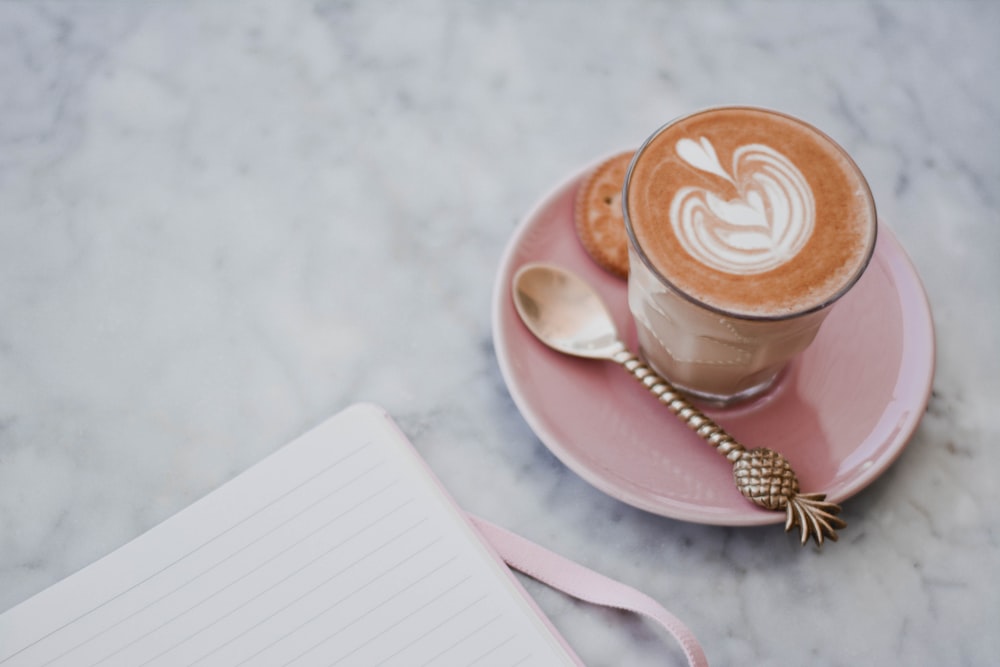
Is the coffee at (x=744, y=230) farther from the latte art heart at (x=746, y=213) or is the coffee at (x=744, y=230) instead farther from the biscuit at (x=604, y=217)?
the biscuit at (x=604, y=217)

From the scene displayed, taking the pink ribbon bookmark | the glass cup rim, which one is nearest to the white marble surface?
the pink ribbon bookmark

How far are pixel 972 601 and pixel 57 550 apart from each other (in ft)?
2.90

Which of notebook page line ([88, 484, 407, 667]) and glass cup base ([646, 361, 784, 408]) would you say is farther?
glass cup base ([646, 361, 784, 408])

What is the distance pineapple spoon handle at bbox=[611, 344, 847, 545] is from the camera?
0.73m

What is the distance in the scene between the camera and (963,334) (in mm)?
893

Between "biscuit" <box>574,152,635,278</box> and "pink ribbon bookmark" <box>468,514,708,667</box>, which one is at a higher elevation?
"biscuit" <box>574,152,635,278</box>

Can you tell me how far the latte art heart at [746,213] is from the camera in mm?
703

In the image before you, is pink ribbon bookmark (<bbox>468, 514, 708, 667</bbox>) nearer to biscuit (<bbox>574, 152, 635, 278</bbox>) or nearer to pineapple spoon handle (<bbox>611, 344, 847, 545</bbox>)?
pineapple spoon handle (<bbox>611, 344, 847, 545</bbox>)

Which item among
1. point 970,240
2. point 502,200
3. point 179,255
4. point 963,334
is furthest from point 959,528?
point 179,255

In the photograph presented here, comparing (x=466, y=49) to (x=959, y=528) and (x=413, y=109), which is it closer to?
(x=413, y=109)

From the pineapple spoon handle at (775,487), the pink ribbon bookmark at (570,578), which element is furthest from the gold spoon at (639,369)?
the pink ribbon bookmark at (570,578)

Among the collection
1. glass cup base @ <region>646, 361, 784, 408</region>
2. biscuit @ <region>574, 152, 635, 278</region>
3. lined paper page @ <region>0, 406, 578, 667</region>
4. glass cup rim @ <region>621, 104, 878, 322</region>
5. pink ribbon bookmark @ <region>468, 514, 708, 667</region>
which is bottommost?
pink ribbon bookmark @ <region>468, 514, 708, 667</region>

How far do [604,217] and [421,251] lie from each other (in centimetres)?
22

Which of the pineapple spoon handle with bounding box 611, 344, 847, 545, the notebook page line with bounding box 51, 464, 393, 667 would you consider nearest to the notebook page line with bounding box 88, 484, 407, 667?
the notebook page line with bounding box 51, 464, 393, 667
